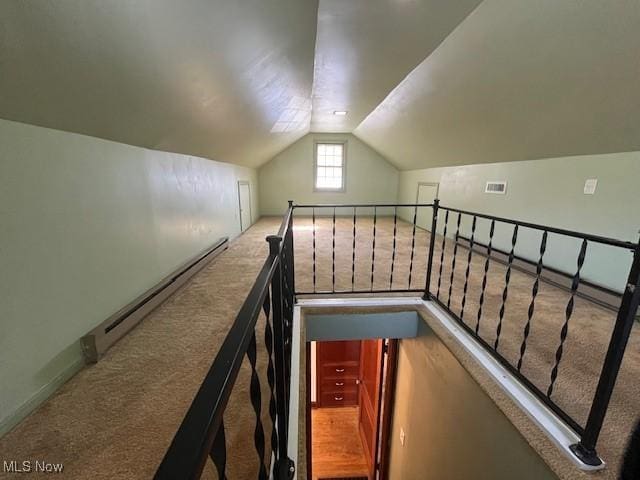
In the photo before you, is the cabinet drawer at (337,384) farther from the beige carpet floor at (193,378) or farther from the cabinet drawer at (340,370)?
the beige carpet floor at (193,378)

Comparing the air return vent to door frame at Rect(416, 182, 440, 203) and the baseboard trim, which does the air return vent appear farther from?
the baseboard trim

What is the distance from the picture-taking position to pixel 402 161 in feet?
19.2

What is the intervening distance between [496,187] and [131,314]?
13.1 ft

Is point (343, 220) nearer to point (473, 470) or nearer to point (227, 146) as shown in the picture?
point (227, 146)

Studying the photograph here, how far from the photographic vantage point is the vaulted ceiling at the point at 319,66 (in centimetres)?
104

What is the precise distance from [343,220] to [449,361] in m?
4.82

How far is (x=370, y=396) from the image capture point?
4328 millimetres

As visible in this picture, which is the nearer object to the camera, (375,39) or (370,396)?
(375,39)

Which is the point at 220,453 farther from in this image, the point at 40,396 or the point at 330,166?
the point at 330,166

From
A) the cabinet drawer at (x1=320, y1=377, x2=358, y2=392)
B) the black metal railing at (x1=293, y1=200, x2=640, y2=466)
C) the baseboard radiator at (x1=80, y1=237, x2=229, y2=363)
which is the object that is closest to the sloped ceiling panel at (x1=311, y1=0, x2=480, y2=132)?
the black metal railing at (x1=293, y1=200, x2=640, y2=466)

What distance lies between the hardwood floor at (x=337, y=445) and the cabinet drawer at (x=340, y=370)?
0.69 meters

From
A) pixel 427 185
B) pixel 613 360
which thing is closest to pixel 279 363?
pixel 613 360

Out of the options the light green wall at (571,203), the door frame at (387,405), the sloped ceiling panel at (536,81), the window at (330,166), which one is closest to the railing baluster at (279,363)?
the sloped ceiling panel at (536,81)

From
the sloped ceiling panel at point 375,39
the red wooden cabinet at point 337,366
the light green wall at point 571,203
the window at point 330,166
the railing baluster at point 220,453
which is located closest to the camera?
the railing baluster at point 220,453
